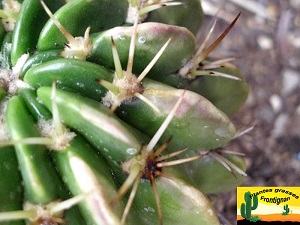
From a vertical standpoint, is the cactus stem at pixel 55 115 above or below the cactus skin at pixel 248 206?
below

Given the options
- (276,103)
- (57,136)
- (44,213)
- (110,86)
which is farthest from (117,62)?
(276,103)

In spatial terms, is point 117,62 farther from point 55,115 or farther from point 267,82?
point 267,82

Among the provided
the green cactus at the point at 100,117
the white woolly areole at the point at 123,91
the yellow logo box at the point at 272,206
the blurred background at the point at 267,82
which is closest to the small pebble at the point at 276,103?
the blurred background at the point at 267,82

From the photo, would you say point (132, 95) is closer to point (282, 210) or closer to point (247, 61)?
point (282, 210)

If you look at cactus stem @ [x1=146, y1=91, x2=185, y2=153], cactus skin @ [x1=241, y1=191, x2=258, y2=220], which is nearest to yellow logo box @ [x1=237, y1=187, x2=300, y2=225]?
cactus skin @ [x1=241, y1=191, x2=258, y2=220]

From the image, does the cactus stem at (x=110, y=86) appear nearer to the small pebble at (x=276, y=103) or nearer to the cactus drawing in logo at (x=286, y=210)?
the cactus drawing in logo at (x=286, y=210)

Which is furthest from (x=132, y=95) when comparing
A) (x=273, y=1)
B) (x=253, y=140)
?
(x=273, y=1)
